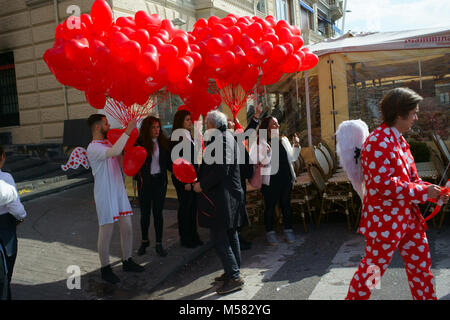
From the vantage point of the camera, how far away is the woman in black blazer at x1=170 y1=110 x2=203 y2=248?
18.0 ft

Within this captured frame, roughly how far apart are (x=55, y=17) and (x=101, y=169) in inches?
338

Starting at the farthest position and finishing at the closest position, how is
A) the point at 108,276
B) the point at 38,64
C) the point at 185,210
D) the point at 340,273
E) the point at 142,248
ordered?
the point at 38,64, the point at 185,210, the point at 142,248, the point at 108,276, the point at 340,273

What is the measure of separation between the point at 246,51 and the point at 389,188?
2798 mm

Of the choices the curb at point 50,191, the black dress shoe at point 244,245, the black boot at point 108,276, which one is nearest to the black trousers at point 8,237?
the black boot at point 108,276

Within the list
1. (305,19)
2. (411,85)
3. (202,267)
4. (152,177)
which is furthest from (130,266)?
(305,19)

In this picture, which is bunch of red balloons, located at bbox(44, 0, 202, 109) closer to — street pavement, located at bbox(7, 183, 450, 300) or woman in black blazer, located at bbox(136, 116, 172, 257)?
woman in black blazer, located at bbox(136, 116, 172, 257)

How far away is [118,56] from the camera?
4.02 metres

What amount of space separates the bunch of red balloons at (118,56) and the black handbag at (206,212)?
127 centimetres

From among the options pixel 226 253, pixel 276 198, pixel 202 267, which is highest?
pixel 276 198

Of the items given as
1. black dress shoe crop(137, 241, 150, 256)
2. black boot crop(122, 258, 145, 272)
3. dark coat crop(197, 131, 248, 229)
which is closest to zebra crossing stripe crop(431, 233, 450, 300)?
Result: dark coat crop(197, 131, 248, 229)

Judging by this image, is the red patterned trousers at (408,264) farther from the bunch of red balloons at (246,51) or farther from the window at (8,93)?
the window at (8,93)

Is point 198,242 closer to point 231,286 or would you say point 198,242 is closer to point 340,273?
point 231,286

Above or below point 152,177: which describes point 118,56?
above
